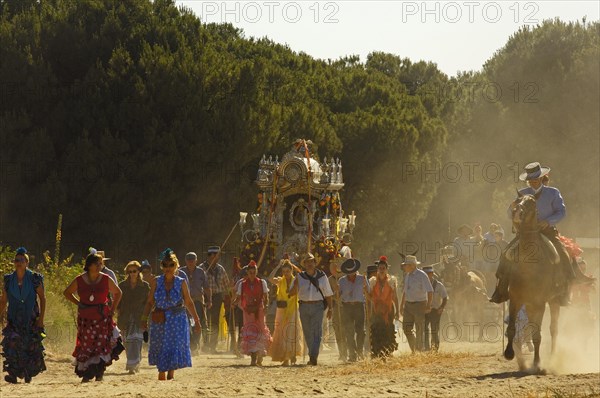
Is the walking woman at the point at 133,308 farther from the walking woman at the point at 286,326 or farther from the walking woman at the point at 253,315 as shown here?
the walking woman at the point at 286,326

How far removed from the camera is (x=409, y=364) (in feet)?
66.0

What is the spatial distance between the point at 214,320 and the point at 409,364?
8.86m

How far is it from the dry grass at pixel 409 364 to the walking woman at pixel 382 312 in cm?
86

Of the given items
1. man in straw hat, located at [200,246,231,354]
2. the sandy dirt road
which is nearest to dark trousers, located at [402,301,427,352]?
the sandy dirt road

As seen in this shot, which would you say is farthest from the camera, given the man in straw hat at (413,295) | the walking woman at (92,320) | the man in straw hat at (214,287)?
the man in straw hat at (214,287)

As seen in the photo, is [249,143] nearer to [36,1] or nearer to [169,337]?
[36,1]

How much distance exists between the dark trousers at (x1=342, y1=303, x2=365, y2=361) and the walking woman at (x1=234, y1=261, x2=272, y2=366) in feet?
4.37

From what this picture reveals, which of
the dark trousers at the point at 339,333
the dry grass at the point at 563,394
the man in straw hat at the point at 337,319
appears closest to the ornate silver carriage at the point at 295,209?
the man in straw hat at the point at 337,319

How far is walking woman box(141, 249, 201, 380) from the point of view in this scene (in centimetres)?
1759

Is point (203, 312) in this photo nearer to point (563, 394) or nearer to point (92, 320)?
point (92, 320)

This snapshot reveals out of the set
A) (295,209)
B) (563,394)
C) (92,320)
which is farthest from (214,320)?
(563,394)

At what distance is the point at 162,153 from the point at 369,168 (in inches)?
548

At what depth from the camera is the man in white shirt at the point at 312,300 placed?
73.1ft

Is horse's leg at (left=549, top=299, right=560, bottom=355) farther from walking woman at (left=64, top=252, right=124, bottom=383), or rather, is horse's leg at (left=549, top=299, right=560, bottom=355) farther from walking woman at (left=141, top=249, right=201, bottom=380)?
walking woman at (left=64, top=252, right=124, bottom=383)
